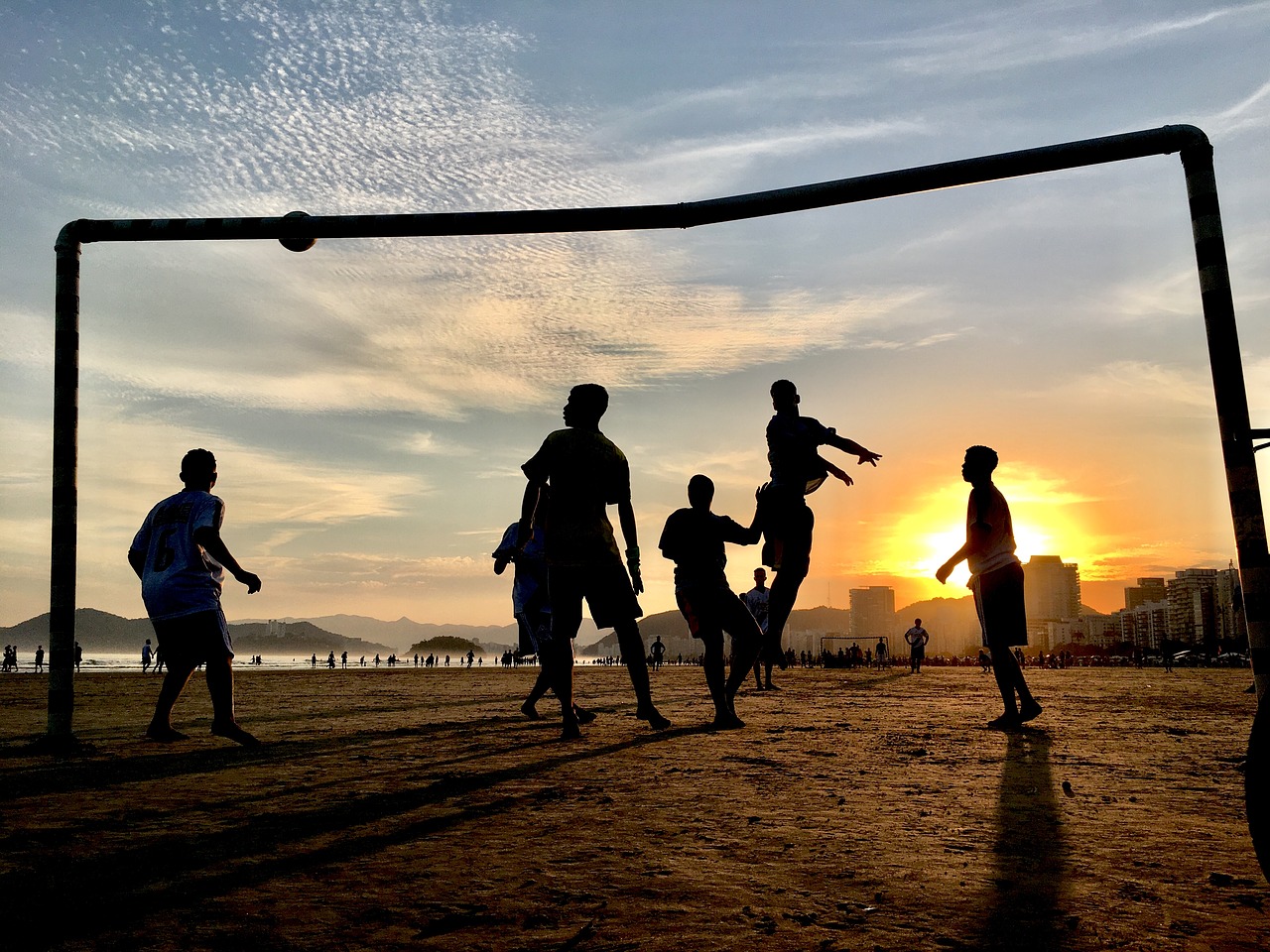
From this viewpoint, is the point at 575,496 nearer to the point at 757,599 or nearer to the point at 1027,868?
the point at 1027,868

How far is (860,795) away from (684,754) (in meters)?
1.40

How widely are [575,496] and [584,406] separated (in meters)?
0.71

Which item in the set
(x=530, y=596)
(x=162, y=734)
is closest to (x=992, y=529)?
(x=530, y=596)

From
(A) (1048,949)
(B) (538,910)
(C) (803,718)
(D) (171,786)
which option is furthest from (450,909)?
(C) (803,718)

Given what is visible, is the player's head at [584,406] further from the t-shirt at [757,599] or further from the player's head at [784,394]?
the t-shirt at [757,599]

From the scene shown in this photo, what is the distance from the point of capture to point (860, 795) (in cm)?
407

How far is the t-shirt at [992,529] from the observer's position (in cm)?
726

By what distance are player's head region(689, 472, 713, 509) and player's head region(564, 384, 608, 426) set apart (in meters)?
1.25

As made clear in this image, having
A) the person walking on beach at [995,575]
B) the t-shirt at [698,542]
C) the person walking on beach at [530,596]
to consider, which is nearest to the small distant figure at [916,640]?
the person walking on beach at [530,596]

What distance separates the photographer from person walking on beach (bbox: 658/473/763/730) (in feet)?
24.3

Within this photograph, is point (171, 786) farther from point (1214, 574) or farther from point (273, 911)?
point (1214, 574)

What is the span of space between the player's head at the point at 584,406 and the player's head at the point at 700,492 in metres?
1.25

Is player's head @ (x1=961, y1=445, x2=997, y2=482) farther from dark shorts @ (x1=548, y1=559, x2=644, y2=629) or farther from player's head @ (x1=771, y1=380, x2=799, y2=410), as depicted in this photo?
dark shorts @ (x1=548, y1=559, x2=644, y2=629)

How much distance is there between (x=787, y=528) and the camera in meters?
7.50
